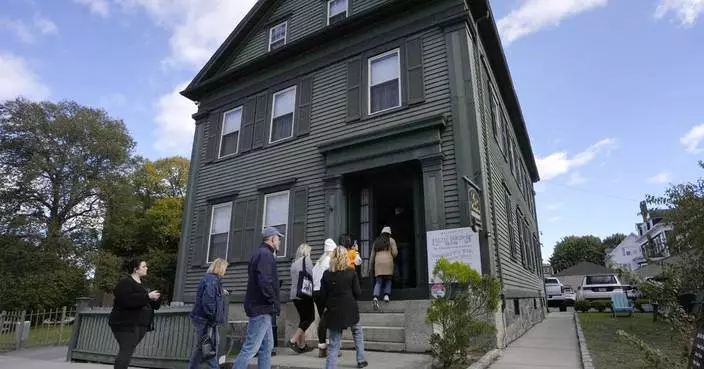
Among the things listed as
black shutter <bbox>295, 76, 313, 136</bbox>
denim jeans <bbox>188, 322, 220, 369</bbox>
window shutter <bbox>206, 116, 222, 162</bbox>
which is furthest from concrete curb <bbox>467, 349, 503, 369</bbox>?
window shutter <bbox>206, 116, 222, 162</bbox>

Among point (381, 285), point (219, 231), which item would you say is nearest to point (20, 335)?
point (219, 231)

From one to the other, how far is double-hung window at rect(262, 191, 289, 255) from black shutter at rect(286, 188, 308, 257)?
0.29 metres

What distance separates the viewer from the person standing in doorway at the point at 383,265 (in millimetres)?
7735

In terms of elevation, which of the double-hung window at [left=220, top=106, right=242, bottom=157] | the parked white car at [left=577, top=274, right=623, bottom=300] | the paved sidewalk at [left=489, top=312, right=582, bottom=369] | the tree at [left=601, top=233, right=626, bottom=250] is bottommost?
the paved sidewalk at [left=489, top=312, right=582, bottom=369]

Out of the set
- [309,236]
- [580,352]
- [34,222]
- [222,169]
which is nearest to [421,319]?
[580,352]

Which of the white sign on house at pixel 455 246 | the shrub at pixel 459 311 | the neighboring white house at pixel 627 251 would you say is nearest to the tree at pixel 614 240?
→ the neighboring white house at pixel 627 251

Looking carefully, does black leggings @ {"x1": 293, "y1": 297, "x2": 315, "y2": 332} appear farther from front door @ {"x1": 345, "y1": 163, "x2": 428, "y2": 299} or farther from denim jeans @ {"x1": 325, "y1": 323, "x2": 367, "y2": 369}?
front door @ {"x1": 345, "y1": 163, "x2": 428, "y2": 299}

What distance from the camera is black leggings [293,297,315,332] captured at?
6.80 metres

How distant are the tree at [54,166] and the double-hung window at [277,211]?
21984mm

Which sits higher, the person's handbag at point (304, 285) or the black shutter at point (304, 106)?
the black shutter at point (304, 106)

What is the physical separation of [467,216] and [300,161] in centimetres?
491

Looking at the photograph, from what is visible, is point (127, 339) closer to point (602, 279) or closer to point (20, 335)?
point (20, 335)

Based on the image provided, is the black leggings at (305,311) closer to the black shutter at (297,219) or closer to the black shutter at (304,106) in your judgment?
the black shutter at (297,219)

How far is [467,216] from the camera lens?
25.7 feet
